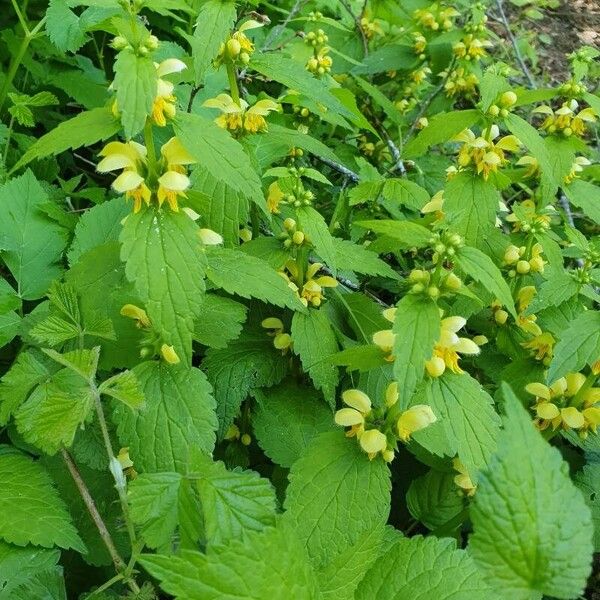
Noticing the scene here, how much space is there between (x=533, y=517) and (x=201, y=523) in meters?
0.70

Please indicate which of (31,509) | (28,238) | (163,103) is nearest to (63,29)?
(28,238)

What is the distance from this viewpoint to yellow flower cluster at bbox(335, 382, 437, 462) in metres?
1.46

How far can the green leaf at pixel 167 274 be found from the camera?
1.26 meters

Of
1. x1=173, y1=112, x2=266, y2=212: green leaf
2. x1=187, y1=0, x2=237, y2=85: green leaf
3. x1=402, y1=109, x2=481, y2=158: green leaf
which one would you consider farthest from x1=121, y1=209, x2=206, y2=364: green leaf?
x1=402, y1=109, x2=481, y2=158: green leaf

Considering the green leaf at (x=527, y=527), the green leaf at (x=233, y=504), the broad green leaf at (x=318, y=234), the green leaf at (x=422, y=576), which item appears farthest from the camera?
the broad green leaf at (x=318, y=234)

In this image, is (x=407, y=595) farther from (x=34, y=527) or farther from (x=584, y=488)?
(x=584, y=488)

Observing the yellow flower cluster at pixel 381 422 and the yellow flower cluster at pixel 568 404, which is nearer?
the yellow flower cluster at pixel 381 422

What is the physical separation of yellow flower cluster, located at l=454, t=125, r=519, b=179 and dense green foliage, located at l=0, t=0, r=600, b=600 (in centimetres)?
1

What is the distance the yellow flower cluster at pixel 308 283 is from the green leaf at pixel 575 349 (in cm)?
63

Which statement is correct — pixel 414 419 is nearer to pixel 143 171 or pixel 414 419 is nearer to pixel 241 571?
pixel 241 571

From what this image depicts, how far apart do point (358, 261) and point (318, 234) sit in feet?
0.66

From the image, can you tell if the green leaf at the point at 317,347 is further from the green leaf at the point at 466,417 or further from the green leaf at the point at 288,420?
the green leaf at the point at 466,417

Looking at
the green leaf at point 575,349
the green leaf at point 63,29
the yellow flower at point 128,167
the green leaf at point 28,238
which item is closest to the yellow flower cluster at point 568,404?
the green leaf at point 575,349

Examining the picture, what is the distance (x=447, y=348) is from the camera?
1.47 meters
